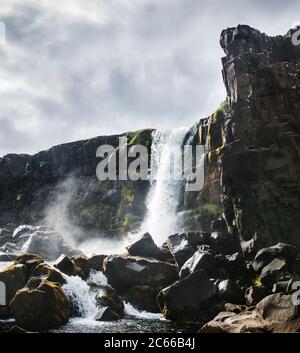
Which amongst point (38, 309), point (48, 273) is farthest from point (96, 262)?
point (38, 309)

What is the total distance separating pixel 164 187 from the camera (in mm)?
77188

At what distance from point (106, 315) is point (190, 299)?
708cm

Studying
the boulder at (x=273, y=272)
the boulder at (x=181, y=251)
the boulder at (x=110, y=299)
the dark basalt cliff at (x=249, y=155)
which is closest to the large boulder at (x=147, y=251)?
the boulder at (x=181, y=251)

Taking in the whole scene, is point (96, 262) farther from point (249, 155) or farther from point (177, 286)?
point (249, 155)

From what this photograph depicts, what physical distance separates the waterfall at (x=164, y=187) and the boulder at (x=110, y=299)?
3156 centimetres

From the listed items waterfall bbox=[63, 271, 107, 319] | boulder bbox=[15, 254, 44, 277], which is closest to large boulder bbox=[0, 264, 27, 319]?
boulder bbox=[15, 254, 44, 277]

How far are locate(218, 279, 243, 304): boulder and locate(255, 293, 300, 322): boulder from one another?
5.17m

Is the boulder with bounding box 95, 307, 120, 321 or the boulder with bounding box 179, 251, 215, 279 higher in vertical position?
the boulder with bounding box 179, 251, 215, 279

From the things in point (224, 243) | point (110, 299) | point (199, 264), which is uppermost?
point (224, 243)

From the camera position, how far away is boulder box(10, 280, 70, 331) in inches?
1179

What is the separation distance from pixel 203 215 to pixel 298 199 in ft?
83.9

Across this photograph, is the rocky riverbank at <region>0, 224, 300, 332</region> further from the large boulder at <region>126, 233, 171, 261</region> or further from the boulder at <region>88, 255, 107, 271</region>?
the boulder at <region>88, 255, 107, 271</region>

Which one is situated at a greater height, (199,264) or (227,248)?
(227,248)
